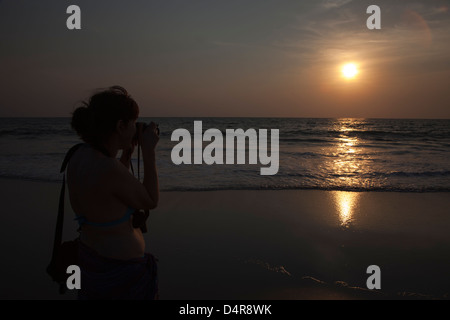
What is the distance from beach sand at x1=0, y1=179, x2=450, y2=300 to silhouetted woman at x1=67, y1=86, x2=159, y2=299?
62.8 inches

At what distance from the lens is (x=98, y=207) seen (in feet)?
5.36

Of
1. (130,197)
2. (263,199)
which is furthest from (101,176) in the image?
(263,199)

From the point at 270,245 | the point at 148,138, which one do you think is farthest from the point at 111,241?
the point at 270,245

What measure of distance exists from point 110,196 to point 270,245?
322 centimetres

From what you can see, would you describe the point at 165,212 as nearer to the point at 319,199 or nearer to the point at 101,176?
the point at 319,199

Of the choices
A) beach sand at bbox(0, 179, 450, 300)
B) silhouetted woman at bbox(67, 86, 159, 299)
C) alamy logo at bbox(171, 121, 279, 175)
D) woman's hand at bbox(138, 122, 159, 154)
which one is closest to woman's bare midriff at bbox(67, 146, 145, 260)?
silhouetted woman at bbox(67, 86, 159, 299)

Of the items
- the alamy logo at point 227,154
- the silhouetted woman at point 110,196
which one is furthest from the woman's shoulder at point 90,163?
the alamy logo at point 227,154

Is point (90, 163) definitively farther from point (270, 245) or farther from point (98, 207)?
point (270, 245)

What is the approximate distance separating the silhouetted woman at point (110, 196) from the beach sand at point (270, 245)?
62.8 inches

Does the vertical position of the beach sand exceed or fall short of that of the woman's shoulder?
it falls short

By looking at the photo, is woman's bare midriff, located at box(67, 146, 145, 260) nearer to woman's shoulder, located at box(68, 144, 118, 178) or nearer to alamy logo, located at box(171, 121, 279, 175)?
woman's shoulder, located at box(68, 144, 118, 178)

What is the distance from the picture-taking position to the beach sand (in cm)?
338

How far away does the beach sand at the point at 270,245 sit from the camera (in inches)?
133

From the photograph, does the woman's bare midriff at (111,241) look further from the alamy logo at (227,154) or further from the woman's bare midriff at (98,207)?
the alamy logo at (227,154)
